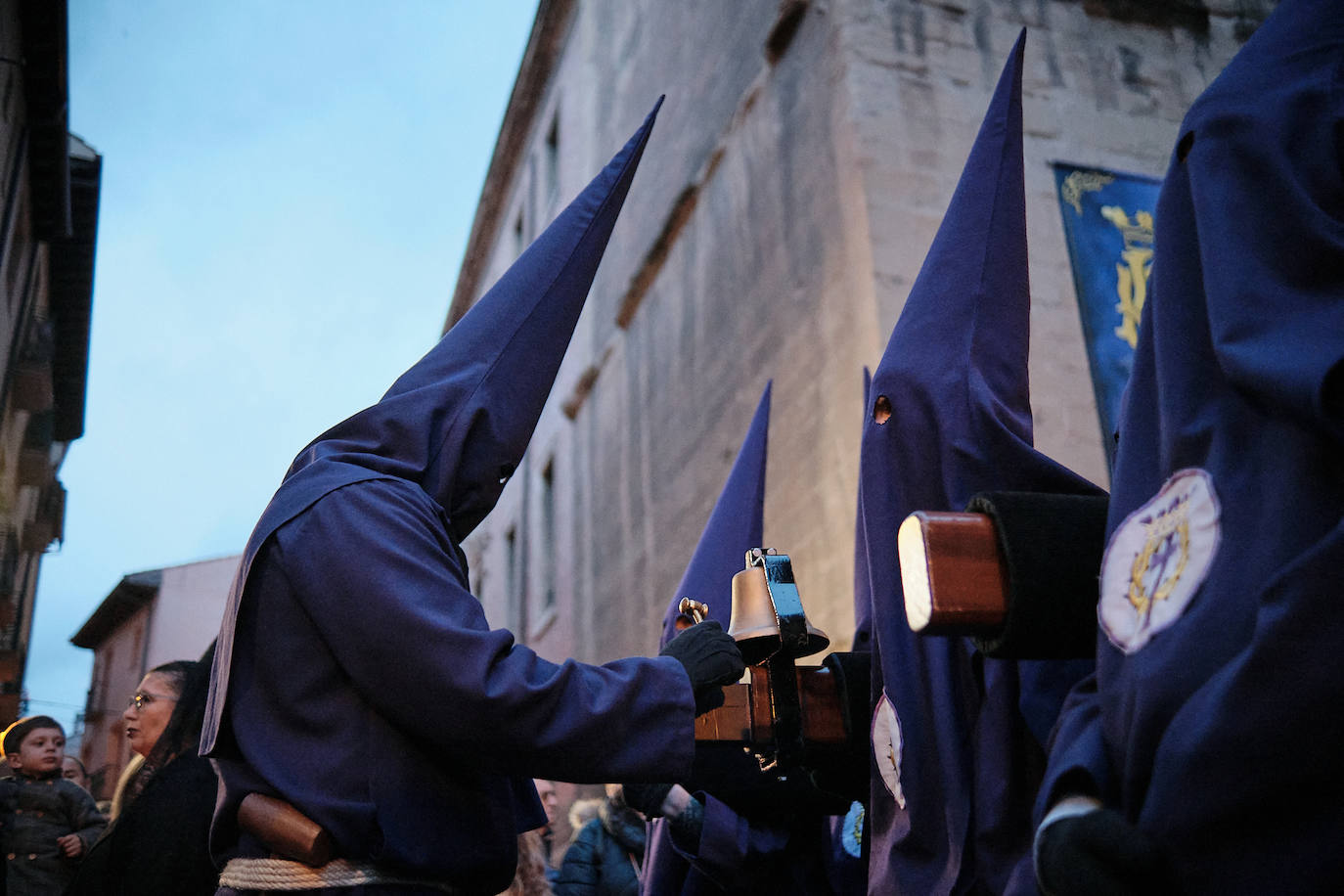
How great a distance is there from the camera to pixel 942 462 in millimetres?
2348

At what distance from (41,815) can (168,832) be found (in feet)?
8.97

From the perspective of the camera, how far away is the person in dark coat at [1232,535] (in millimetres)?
1240

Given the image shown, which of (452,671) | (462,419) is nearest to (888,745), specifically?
(452,671)

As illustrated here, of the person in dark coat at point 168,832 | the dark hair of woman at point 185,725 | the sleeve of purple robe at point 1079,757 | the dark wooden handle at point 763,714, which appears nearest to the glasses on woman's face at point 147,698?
the dark hair of woman at point 185,725

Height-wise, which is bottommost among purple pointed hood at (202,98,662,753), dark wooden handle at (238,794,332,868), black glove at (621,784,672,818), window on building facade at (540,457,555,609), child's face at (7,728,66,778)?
window on building facade at (540,457,555,609)

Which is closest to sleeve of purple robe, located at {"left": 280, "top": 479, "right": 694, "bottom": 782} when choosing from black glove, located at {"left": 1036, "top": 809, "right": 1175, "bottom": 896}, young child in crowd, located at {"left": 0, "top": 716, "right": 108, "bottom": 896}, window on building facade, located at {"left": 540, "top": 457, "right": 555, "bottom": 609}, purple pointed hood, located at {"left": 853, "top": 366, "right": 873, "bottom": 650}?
black glove, located at {"left": 1036, "top": 809, "right": 1175, "bottom": 896}

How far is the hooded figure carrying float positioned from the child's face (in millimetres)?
3609

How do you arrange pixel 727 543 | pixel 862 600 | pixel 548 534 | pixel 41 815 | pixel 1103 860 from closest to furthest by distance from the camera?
pixel 1103 860 < pixel 862 600 < pixel 727 543 < pixel 41 815 < pixel 548 534

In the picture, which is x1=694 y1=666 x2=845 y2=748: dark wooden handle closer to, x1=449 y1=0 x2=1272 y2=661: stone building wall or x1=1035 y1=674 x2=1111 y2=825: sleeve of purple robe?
x1=1035 y1=674 x2=1111 y2=825: sleeve of purple robe

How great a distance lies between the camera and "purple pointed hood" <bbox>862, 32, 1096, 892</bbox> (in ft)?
7.05

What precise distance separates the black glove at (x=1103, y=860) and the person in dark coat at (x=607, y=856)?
425 centimetres

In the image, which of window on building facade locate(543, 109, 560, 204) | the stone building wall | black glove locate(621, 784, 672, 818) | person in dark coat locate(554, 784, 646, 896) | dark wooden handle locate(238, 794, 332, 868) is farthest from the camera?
window on building facade locate(543, 109, 560, 204)

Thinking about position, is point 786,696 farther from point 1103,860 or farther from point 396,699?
point 1103,860

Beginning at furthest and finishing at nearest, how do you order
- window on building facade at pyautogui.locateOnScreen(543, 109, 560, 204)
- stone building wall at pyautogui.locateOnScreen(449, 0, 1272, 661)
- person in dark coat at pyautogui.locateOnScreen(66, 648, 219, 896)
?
window on building facade at pyautogui.locateOnScreen(543, 109, 560, 204) → stone building wall at pyautogui.locateOnScreen(449, 0, 1272, 661) → person in dark coat at pyautogui.locateOnScreen(66, 648, 219, 896)
